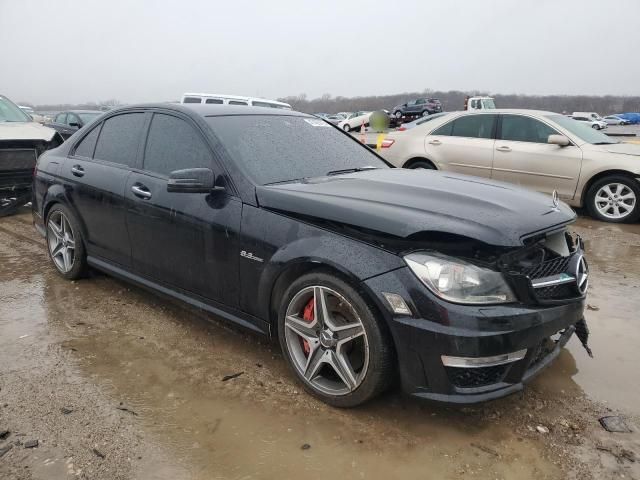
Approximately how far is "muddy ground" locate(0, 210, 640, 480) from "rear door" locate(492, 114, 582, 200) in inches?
151

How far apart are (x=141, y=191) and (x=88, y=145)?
1157 mm

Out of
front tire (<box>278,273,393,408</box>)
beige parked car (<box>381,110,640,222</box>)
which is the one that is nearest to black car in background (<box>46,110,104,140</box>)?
beige parked car (<box>381,110,640,222</box>)

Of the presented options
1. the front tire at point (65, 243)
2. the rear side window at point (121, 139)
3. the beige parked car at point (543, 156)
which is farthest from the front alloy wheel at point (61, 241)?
the beige parked car at point (543, 156)

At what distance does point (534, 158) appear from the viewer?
730 cm

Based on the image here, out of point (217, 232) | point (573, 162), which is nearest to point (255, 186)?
point (217, 232)

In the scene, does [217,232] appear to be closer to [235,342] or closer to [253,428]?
[235,342]

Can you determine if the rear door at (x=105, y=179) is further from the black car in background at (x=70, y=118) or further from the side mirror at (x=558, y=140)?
the black car in background at (x=70, y=118)

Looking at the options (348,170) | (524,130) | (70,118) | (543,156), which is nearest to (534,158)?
(543,156)

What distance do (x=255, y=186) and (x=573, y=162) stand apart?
5.76 meters

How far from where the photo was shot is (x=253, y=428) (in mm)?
2516

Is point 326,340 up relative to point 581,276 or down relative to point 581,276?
down

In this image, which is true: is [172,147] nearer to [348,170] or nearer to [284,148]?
[284,148]

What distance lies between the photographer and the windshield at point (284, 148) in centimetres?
318

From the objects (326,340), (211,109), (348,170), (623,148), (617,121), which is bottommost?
(617,121)
